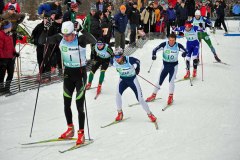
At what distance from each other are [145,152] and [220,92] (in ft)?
18.1

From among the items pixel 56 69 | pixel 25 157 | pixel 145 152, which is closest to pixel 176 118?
pixel 145 152

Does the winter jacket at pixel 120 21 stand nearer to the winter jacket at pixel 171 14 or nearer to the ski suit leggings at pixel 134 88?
the winter jacket at pixel 171 14

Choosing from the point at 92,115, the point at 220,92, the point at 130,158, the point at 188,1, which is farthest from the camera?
the point at 188,1

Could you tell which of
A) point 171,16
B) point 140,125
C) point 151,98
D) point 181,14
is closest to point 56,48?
point 151,98

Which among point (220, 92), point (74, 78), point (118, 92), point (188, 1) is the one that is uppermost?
point (188, 1)

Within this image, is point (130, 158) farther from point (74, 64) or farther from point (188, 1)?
point (188, 1)

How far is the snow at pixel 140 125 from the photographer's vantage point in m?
6.93

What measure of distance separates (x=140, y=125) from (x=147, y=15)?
38.9ft

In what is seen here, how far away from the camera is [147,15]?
64.2ft

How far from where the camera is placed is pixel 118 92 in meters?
8.78

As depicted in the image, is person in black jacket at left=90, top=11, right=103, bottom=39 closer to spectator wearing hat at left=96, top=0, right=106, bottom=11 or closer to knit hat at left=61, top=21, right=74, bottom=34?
spectator wearing hat at left=96, top=0, right=106, bottom=11

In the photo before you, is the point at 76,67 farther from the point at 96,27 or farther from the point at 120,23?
the point at 120,23

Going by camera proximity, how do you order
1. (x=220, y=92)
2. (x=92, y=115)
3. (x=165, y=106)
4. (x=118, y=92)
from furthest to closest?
(x=220, y=92) < (x=165, y=106) < (x=92, y=115) < (x=118, y=92)

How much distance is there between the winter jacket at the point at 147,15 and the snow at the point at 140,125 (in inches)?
271
